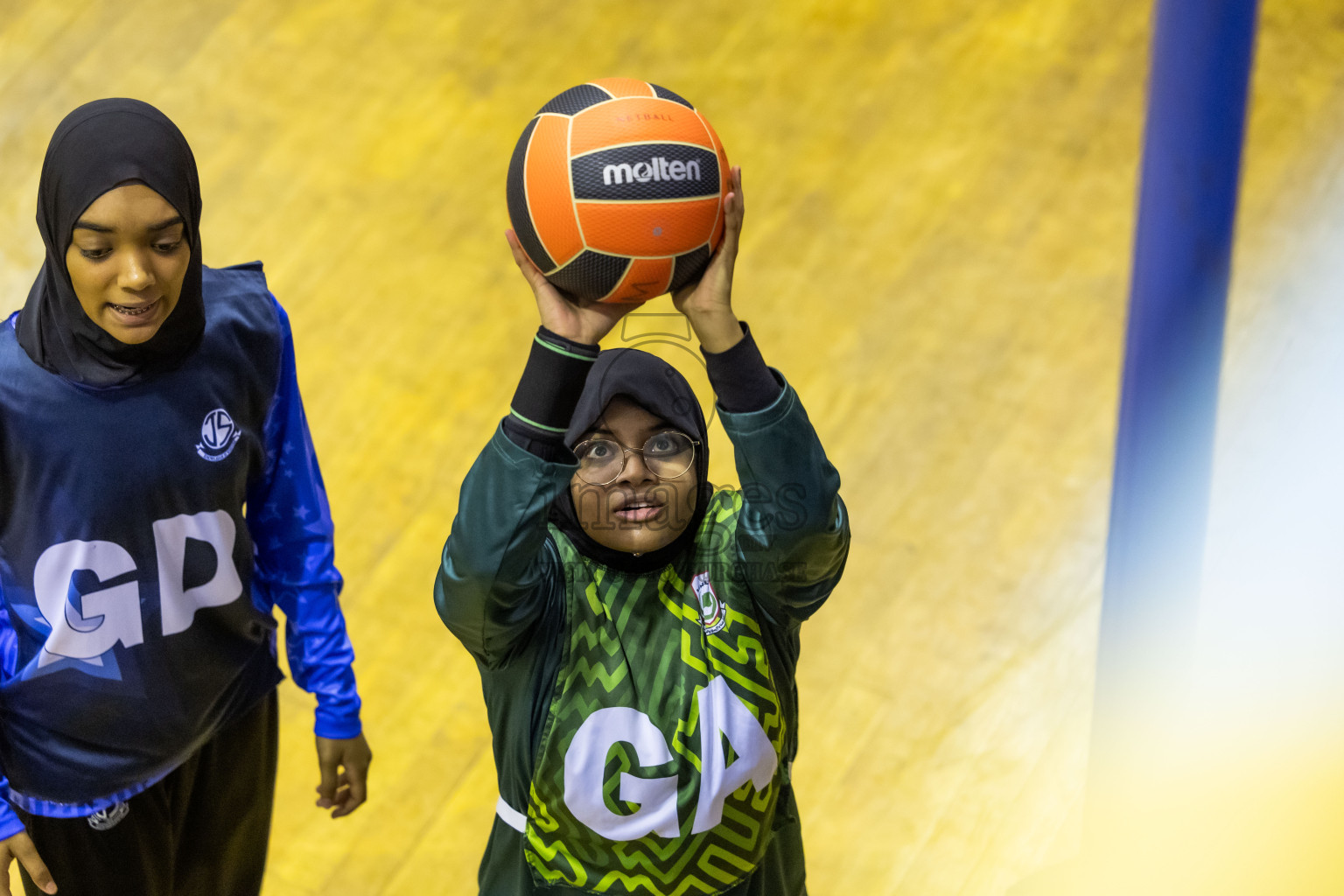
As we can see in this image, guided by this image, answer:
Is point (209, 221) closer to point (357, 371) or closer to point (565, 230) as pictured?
point (357, 371)

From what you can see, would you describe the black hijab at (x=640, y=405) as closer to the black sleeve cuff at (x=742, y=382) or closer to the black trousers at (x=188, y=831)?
the black sleeve cuff at (x=742, y=382)

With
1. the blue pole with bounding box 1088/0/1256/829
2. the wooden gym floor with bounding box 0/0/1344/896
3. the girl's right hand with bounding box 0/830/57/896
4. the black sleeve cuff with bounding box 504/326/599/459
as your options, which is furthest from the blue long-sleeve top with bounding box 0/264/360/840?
the blue pole with bounding box 1088/0/1256/829

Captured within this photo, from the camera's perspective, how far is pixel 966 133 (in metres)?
3.72

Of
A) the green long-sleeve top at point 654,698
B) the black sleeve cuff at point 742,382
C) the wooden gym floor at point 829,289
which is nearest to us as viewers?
the black sleeve cuff at point 742,382

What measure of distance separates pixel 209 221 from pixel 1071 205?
2208 mm

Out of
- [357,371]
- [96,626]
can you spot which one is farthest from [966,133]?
[96,626]

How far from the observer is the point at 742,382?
4.66ft

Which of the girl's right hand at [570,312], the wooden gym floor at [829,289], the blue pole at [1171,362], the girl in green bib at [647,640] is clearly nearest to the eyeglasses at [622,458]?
the girl in green bib at [647,640]

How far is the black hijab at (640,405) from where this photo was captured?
1.56 meters

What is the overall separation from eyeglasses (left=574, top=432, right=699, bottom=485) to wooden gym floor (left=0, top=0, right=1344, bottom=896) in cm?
131

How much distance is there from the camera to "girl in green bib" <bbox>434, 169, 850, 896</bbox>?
150 centimetres

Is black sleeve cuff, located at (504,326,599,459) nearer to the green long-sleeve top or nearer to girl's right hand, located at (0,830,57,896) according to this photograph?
the green long-sleeve top

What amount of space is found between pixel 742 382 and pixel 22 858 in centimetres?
107

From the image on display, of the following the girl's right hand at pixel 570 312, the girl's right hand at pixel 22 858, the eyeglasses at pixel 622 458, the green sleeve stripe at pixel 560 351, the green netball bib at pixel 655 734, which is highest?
the girl's right hand at pixel 570 312
